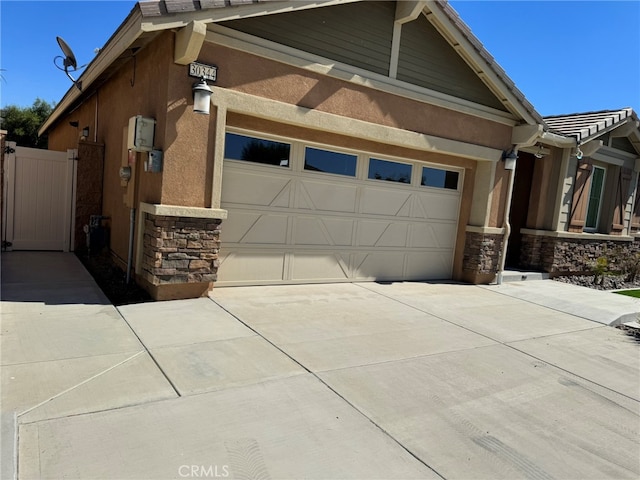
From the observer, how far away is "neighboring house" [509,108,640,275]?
37.2ft

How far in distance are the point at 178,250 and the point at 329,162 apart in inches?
124

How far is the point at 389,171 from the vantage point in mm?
8703

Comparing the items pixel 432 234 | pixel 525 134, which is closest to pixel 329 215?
pixel 432 234

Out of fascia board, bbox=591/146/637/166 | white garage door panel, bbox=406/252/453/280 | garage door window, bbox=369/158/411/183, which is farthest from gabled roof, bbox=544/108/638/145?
garage door window, bbox=369/158/411/183

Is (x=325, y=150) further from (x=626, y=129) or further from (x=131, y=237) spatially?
(x=626, y=129)

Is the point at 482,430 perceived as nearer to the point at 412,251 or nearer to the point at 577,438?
the point at 577,438

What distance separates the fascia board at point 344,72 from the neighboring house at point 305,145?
0.03 m

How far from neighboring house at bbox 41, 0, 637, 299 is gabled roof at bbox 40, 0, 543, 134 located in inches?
1.1

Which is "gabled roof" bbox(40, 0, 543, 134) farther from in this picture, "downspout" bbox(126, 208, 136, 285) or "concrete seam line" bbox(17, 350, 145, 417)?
"concrete seam line" bbox(17, 350, 145, 417)

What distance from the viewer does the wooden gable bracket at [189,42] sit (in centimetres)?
544

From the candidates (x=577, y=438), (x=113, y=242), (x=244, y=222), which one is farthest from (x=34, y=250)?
(x=577, y=438)

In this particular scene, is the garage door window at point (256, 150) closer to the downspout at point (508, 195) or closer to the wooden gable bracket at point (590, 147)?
the downspout at point (508, 195)

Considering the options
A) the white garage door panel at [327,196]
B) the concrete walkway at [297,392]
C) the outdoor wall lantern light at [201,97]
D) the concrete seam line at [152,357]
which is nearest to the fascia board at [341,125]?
the outdoor wall lantern light at [201,97]

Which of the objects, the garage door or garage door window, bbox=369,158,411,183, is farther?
garage door window, bbox=369,158,411,183
